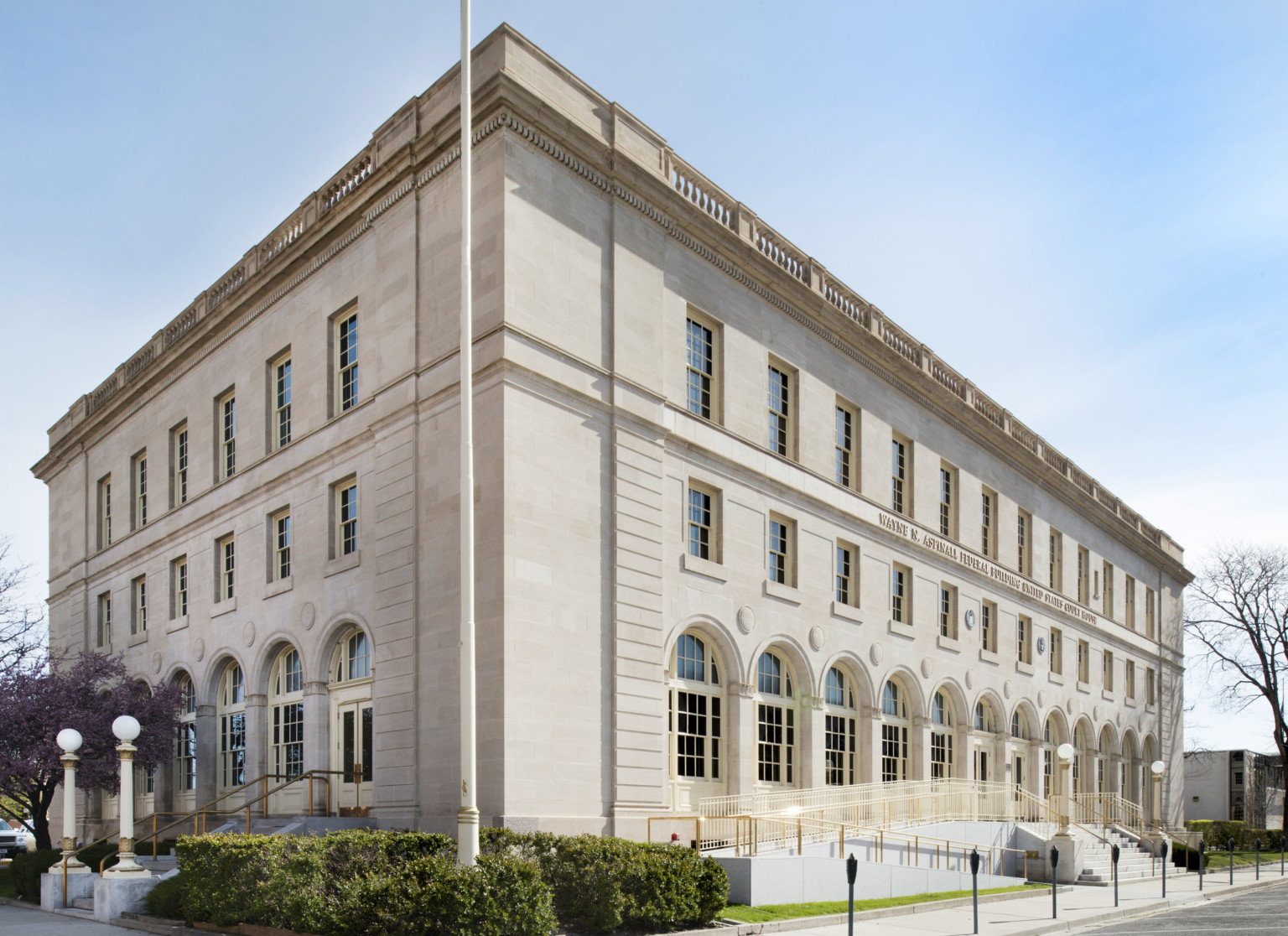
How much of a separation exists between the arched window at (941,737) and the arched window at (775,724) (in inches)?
320

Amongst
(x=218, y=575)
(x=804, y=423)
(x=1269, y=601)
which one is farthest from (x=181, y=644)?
(x=1269, y=601)

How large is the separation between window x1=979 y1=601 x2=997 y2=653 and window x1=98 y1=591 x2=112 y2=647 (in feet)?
100

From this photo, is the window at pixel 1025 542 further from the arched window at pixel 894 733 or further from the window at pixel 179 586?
the window at pixel 179 586

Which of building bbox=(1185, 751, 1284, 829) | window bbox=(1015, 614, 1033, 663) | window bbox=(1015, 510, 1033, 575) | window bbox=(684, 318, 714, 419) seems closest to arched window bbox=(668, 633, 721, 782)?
window bbox=(684, 318, 714, 419)

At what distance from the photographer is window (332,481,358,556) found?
1043 inches

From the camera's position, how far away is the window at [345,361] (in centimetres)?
2738

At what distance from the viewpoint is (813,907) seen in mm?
20609

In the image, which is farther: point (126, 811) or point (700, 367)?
point (700, 367)

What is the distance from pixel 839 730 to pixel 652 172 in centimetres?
1610

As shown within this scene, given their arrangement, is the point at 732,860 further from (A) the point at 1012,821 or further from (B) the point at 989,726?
(B) the point at 989,726

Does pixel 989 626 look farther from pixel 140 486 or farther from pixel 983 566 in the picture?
pixel 140 486

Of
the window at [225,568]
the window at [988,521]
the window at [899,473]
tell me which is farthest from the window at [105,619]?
the window at [988,521]

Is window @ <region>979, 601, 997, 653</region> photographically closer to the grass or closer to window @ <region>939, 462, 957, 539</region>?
window @ <region>939, 462, 957, 539</region>

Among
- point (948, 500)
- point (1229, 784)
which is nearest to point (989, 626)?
point (948, 500)
